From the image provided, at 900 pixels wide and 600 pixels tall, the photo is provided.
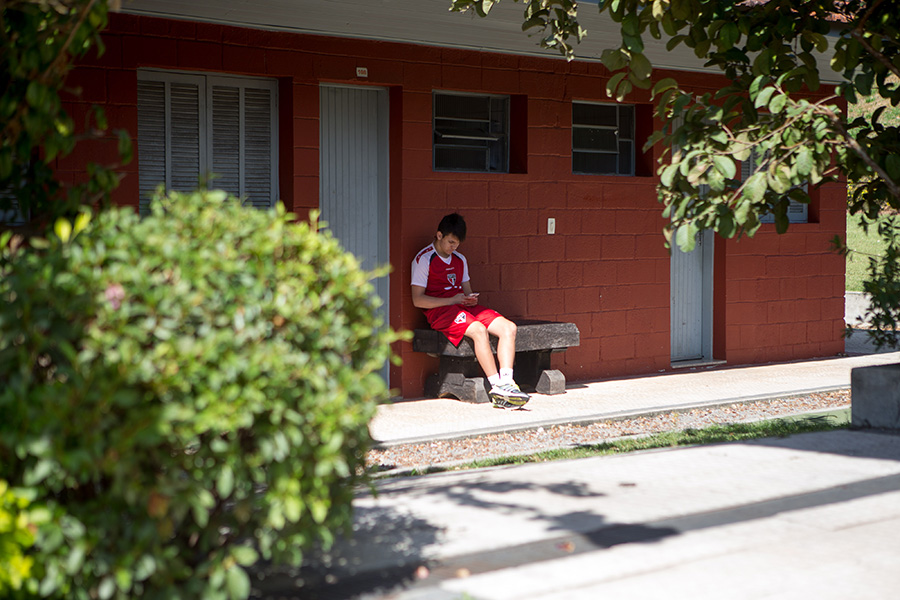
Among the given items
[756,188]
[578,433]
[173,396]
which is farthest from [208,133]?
[173,396]

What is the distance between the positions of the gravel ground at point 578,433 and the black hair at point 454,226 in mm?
1926

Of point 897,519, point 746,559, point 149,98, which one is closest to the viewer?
point 746,559

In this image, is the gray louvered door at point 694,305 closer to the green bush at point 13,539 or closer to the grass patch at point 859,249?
the green bush at point 13,539

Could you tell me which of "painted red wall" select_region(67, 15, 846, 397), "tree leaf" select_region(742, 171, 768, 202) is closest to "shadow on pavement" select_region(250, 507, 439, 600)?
"tree leaf" select_region(742, 171, 768, 202)

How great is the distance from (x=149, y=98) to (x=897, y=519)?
640 centimetres

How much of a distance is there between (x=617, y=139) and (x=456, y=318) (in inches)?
128

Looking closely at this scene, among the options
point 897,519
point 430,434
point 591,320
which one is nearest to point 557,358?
point 591,320

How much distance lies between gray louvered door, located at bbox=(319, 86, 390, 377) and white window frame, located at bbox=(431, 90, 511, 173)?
0.57 m

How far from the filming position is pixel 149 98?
336 inches

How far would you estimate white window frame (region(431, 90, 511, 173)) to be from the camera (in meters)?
10.0

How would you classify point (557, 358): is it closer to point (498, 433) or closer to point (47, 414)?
point (498, 433)

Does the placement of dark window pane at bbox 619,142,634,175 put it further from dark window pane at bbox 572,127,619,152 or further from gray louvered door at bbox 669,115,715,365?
gray louvered door at bbox 669,115,715,365

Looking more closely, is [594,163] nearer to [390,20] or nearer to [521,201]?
[521,201]

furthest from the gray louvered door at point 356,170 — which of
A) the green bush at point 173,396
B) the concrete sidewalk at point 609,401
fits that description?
the green bush at point 173,396
